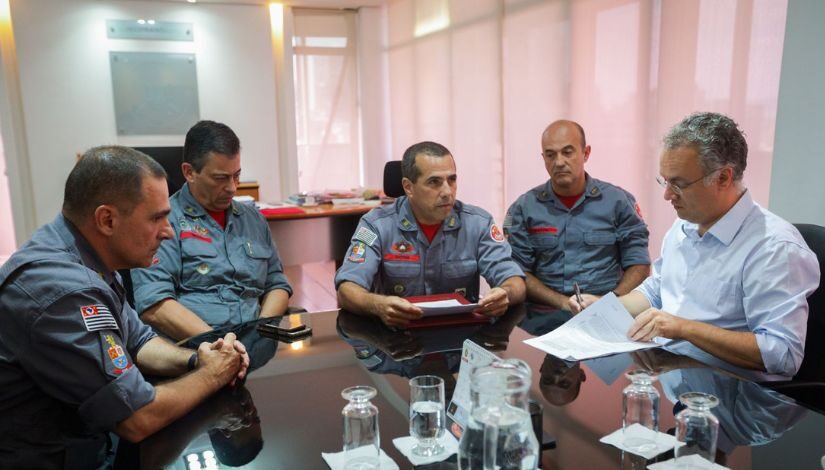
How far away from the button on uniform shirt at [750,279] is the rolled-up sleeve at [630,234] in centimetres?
84

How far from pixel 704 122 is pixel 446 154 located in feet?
3.28

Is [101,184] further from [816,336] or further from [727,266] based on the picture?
[816,336]

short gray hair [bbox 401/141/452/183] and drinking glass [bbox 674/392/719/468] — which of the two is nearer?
drinking glass [bbox 674/392/719/468]

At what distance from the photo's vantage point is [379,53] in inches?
271

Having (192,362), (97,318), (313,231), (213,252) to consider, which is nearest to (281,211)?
(313,231)

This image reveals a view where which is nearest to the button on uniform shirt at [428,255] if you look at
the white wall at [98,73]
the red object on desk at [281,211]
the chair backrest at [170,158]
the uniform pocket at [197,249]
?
the uniform pocket at [197,249]

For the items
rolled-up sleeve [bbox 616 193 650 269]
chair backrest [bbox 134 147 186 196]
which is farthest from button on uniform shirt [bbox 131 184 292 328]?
chair backrest [bbox 134 147 186 196]

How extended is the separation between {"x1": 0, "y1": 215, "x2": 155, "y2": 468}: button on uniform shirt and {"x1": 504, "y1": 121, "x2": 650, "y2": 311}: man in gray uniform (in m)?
1.88

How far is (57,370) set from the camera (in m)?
1.13

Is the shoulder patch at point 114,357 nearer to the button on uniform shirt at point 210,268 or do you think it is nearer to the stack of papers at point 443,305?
the stack of papers at point 443,305

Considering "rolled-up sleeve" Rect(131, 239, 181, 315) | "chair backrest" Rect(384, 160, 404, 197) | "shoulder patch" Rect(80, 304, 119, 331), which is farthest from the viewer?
"chair backrest" Rect(384, 160, 404, 197)

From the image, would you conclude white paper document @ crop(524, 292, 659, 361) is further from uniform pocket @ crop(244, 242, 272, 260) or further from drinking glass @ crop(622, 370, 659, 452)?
uniform pocket @ crop(244, 242, 272, 260)

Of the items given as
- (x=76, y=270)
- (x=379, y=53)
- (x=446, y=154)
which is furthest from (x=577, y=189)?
(x=379, y=53)

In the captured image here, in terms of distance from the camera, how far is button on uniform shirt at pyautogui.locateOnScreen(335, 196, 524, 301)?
2.31 m
